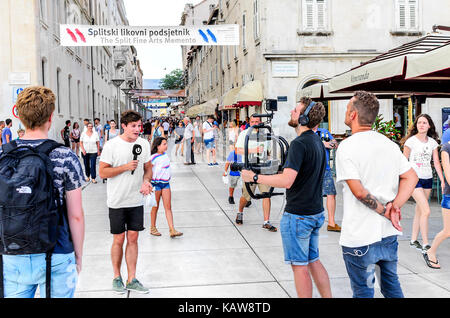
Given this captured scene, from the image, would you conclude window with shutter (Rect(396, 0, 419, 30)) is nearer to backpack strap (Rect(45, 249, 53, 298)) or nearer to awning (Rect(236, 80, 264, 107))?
awning (Rect(236, 80, 264, 107))

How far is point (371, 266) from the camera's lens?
9.99 feet

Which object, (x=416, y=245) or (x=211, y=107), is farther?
(x=211, y=107)

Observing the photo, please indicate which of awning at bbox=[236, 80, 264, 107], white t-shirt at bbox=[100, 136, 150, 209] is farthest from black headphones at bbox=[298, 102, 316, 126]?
awning at bbox=[236, 80, 264, 107]

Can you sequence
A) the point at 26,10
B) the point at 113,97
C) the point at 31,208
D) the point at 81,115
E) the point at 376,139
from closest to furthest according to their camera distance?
the point at 31,208 → the point at 376,139 → the point at 26,10 → the point at 81,115 → the point at 113,97

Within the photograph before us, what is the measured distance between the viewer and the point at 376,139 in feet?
10.2

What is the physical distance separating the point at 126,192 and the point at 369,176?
255 cm

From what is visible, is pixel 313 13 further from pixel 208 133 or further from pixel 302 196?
pixel 302 196

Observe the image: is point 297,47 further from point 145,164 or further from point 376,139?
point 376,139

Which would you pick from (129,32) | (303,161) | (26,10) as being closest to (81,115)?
(26,10)

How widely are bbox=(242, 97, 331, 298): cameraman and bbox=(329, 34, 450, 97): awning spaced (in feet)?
11.5

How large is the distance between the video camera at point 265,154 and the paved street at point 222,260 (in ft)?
3.21

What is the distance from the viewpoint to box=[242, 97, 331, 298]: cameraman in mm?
3572

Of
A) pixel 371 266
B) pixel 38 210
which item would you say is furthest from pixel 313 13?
pixel 38 210

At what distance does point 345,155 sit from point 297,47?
1864 centimetres
